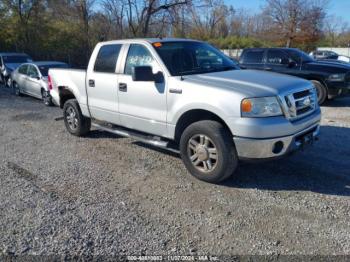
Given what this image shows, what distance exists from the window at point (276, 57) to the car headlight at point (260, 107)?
292 inches

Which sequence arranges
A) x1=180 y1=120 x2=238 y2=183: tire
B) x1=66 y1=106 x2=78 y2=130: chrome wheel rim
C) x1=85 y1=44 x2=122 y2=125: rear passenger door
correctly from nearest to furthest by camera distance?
x1=180 y1=120 x2=238 y2=183: tire
x1=85 y1=44 x2=122 y2=125: rear passenger door
x1=66 y1=106 x2=78 y2=130: chrome wheel rim

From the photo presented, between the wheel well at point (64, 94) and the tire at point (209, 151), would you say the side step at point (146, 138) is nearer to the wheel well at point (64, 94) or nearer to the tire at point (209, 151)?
the tire at point (209, 151)

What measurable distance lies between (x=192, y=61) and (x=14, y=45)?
25.4 meters

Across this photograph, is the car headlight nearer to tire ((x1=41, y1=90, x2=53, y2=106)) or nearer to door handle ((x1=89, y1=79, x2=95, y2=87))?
door handle ((x1=89, y1=79, x2=95, y2=87))

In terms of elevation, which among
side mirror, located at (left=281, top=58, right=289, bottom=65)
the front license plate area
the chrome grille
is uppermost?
side mirror, located at (left=281, top=58, right=289, bottom=65)

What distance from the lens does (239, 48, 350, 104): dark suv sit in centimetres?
952

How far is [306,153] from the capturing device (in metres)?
5.41

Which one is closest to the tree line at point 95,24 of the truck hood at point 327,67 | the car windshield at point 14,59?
the car windshield at point 14,59

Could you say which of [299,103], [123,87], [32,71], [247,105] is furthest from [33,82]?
[299,103]

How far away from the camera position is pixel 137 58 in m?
5.08

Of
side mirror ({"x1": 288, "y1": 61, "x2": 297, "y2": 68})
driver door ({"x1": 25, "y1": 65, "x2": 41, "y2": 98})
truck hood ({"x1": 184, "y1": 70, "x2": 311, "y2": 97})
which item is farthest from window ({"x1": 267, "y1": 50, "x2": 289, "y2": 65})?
driver door ({"x1": 25, "y1": 65, "x2": 41, "y2": 98})

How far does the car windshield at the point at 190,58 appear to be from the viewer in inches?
187

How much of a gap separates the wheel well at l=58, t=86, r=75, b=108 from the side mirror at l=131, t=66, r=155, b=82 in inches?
109

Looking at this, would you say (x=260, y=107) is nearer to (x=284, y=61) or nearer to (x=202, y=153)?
(x=202, y=153)
